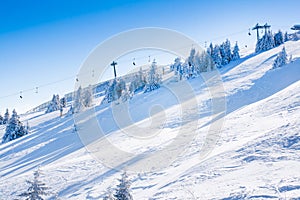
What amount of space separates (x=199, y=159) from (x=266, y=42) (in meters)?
52.4

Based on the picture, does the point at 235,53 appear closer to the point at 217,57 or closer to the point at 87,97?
the point at 217,57

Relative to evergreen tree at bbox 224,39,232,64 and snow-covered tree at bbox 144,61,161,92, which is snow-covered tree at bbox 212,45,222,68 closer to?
evergreen tree at bbox 224,39,232,64

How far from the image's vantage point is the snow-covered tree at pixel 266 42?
5559cm

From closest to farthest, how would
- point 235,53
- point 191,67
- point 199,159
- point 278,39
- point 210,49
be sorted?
point 199,159 → point 191,67 → point 235,53 → point 278,39 → point 210,49

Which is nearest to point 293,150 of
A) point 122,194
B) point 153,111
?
point 122,194

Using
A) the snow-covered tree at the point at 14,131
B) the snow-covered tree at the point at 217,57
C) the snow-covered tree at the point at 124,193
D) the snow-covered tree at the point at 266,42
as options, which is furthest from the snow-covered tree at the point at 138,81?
the snow-covered tree at the point at 124,193

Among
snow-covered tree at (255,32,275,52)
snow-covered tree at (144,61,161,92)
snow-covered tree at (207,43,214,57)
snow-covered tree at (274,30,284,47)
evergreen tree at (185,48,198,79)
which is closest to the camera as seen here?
snow-covered tree at (144,61,161,92)

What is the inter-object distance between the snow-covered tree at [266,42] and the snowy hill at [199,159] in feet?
94.9

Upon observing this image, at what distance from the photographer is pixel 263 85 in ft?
92.2

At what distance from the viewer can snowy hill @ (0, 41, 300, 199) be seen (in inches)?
305

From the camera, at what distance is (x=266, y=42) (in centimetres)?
5597

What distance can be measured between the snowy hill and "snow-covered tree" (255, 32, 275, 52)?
28918 millimetres

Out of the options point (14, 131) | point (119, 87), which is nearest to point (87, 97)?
point (119, 87)

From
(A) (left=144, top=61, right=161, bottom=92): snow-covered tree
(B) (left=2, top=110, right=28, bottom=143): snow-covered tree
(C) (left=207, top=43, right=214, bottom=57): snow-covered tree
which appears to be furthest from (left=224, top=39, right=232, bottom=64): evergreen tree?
(B) (left=2, top=110, right=28, bottom=143): snow-covered tree
